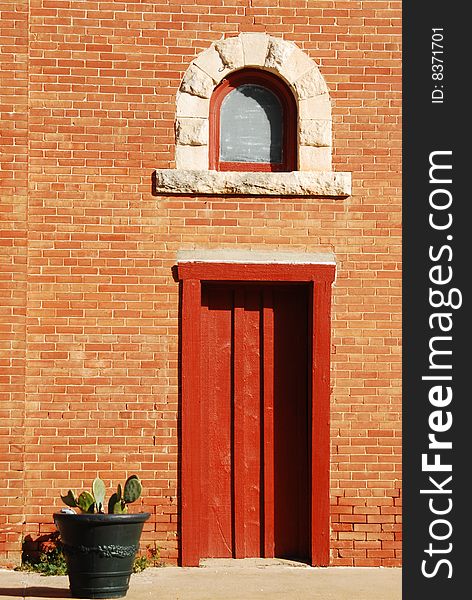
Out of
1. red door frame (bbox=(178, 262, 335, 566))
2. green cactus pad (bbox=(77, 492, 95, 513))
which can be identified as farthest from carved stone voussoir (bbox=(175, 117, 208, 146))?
green cactus pad (bbox=(77, 492, 95, 513))

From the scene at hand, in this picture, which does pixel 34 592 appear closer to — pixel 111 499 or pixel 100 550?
pixel 100 550

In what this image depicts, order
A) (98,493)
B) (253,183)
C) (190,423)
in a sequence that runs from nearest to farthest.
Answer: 1. (98,493)
2. (190,423)
3. (253,183)

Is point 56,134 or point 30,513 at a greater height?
point 56,134

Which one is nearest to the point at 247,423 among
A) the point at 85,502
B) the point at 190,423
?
the point at 190,423

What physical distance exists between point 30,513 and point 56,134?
349cm

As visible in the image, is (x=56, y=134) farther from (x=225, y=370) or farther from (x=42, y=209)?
(x=225, y=370)

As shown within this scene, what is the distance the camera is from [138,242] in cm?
1023

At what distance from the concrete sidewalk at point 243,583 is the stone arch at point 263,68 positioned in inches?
145

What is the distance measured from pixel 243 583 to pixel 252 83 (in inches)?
182

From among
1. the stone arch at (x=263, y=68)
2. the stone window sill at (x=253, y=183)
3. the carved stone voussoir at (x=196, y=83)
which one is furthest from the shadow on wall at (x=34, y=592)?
the carved stone voussoir at (x=196, y=83)

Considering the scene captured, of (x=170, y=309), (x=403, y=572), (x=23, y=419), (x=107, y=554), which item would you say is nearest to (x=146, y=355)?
(x=170, y=309)

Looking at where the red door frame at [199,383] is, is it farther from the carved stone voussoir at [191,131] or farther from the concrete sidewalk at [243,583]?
the carved stone voussoir at [191,131]

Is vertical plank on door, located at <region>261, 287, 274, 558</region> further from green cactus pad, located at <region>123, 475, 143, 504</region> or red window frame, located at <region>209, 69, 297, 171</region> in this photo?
green cactus pad, located at <region>123, 475, 143, 504</region>

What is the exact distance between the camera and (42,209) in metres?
10.2
